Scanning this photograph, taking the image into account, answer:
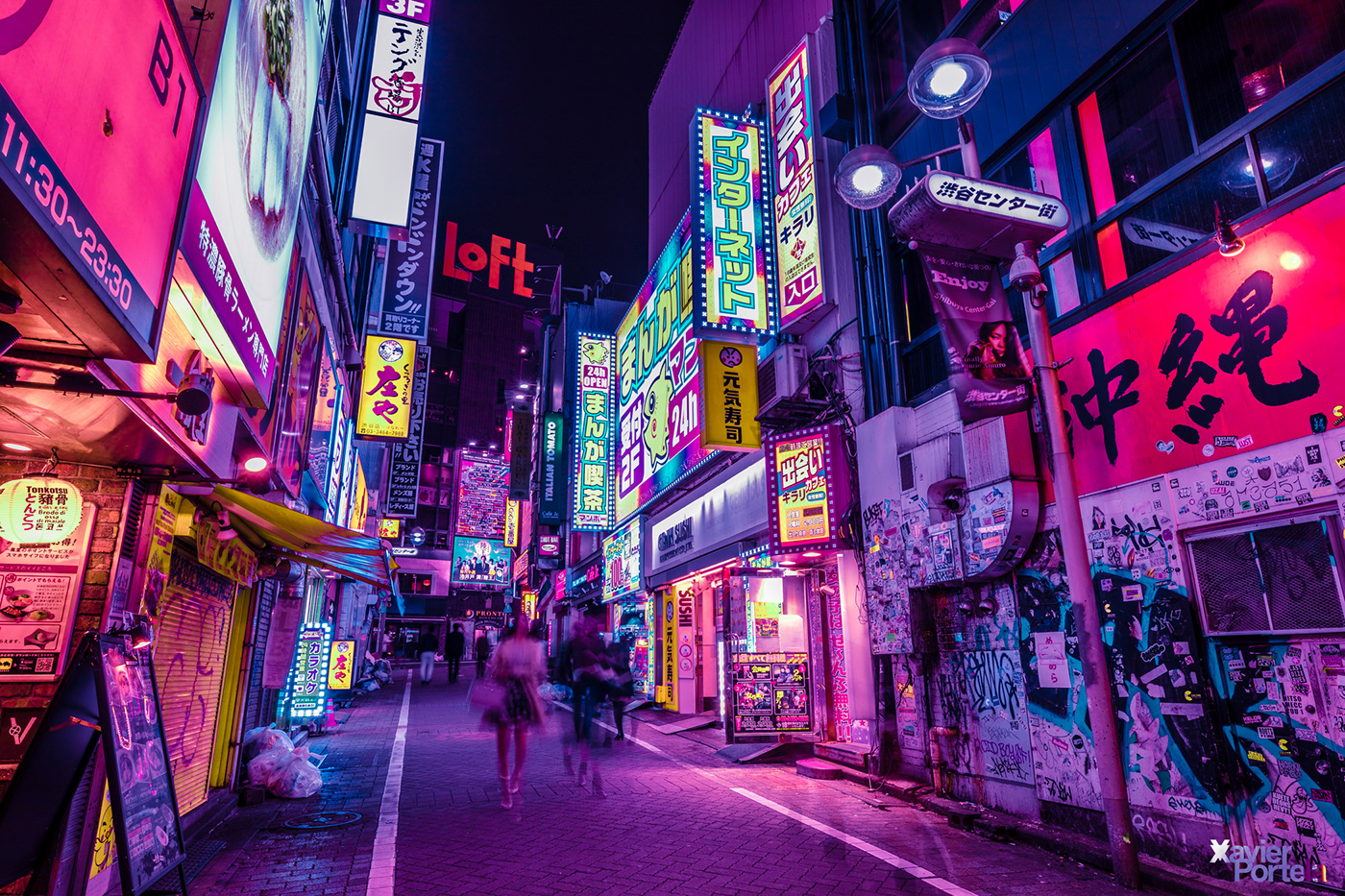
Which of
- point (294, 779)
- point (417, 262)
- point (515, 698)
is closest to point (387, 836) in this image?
point (515, 698)

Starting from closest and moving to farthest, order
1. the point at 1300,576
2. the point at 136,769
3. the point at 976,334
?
1. the point at 136,769
2. the point at 1300,576
3. the point at 976,334

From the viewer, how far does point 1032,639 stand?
304 inches

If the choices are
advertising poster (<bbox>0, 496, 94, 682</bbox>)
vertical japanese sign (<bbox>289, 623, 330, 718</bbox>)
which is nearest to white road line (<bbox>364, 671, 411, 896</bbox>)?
advertising poster (<bbox>0, 496, 94, 682</bbox>)

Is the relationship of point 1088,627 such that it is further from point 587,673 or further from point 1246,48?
point 587,673

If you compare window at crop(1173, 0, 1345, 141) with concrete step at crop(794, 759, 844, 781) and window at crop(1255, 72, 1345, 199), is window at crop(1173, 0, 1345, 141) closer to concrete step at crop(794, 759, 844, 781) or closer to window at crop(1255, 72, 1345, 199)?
window at crop(1255, 72, 1345, 199)

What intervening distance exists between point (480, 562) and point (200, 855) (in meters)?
47.0

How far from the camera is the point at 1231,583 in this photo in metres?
5.84

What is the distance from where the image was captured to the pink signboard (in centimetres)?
523

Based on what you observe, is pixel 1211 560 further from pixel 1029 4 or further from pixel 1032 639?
pixel 1029 4

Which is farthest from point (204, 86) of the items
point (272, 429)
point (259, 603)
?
point (259, 603)

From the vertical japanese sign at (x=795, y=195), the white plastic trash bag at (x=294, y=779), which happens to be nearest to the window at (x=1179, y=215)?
the vertical japanese sign at (x=795, y=195)

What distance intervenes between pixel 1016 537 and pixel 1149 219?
3431mm

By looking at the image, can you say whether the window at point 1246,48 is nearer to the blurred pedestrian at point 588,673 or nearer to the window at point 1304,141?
the window at point 1304,141

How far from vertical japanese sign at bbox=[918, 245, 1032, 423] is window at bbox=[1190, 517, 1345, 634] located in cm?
202
